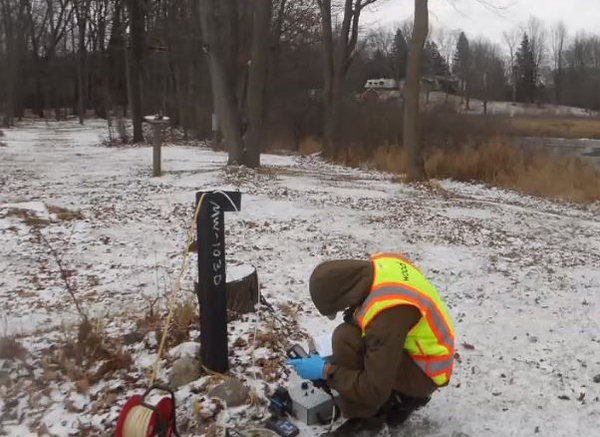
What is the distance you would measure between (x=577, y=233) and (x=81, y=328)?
7.83 m

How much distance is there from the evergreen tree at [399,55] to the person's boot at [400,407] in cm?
5888

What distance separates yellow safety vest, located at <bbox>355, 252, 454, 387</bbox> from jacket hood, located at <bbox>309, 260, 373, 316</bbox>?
2.0 inches

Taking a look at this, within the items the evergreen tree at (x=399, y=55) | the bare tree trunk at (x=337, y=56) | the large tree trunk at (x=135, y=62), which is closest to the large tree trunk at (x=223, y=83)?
the bare tree trunk at (x=337, y=56)

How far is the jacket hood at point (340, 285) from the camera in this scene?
2.98 metres

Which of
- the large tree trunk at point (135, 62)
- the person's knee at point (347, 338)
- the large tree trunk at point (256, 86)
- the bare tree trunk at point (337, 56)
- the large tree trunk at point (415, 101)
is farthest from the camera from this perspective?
the large tree trunk at point (135, 62)

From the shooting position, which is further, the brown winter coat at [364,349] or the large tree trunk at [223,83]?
the large tree trunk at [223,83]

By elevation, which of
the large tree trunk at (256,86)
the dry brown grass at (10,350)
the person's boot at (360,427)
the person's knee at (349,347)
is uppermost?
the large tree trunk at (256,86)

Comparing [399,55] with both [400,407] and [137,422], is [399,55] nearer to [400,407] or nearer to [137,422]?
[400,407]

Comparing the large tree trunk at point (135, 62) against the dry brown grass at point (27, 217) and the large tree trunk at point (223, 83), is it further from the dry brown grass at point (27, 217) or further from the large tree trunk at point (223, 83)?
the dry brown grass at point (27, 217)

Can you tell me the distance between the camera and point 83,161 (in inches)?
725

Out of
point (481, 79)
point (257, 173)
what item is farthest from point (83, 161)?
point (481, 79)

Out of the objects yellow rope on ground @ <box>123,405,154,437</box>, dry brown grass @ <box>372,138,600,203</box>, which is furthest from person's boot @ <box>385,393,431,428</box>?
dry brown grass @ <box>372,138,600,203</box>

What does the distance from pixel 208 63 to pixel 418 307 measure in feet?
47.9

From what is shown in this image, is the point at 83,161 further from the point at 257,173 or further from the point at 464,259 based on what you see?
the point at 464,259
